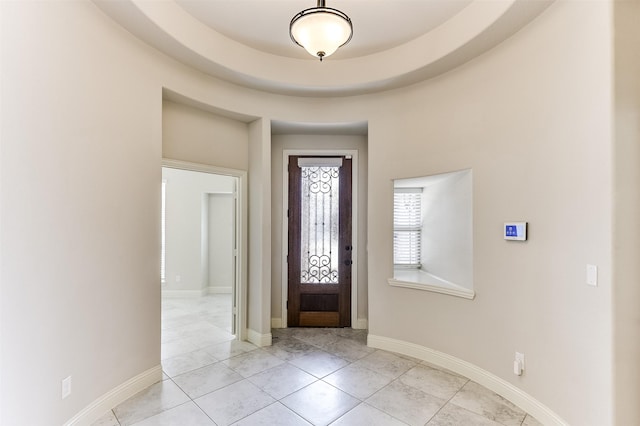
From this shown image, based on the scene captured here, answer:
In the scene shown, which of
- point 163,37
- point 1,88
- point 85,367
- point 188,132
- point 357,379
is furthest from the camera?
point 188,132

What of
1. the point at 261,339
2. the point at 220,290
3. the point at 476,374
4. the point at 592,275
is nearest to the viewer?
the point at 592,275

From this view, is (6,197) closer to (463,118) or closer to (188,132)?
(188,132)

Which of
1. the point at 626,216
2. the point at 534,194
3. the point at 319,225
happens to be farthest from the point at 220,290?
the point at 626,216

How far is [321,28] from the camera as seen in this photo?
210 centimetres

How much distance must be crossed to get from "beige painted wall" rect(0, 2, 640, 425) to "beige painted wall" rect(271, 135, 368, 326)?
110 centimetres

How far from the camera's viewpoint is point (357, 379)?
9.68 ft

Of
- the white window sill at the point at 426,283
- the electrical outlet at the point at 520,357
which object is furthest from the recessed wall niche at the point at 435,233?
the electrical outlet at the point at 520,357

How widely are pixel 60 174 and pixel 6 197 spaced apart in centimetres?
38

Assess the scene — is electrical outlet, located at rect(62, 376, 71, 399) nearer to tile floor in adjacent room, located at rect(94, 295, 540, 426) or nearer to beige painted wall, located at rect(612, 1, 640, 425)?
tile floor in adjacent room, located at rect(94, 295, 540, 426)

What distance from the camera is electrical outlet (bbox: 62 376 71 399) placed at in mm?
2078

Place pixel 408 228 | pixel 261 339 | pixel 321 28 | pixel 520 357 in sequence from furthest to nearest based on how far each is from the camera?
pixel 408 228 → pixel 261 339 → pixel 520 357 → pixel 321 28

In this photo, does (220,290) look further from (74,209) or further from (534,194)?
(534,194)

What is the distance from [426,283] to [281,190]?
91.2 inches

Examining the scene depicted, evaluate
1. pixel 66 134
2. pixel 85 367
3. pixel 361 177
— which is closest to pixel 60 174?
pixel 66 134
